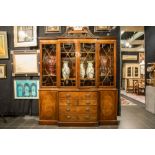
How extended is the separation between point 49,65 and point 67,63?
0.45 metres

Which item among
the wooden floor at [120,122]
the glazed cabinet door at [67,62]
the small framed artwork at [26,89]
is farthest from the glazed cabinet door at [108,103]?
the small framed artwork at [26,89]

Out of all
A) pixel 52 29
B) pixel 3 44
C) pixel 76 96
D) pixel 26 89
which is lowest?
pixel 76 96

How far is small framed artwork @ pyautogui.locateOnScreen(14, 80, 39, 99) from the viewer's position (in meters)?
5.88

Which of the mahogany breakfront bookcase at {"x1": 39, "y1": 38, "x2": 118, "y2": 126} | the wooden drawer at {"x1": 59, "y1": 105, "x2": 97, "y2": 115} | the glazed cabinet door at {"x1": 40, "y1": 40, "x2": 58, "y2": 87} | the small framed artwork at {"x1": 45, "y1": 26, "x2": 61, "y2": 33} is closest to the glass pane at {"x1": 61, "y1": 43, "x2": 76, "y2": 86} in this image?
the mahogany breakfront bookcase at {"x1": 39, "y1": 38, "x2": 118, "y2": 126}

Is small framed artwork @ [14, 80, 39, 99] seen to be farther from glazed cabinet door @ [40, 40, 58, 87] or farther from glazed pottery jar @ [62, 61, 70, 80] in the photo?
glazed pottery jar @ [62, 61, 70, 80]

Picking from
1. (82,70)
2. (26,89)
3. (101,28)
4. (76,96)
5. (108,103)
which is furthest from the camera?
(26,89)

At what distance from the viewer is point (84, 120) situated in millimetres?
4867

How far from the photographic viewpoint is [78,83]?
4.93 m

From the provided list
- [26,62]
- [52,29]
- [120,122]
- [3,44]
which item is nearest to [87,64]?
[52,29]

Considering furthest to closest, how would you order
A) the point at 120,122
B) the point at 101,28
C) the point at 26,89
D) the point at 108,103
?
the point at 26,89 → the point at 101,28 → the point at 120,122 → the point at 108,103

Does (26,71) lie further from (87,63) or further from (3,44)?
(87,63)

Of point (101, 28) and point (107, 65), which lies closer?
point (107, 65)

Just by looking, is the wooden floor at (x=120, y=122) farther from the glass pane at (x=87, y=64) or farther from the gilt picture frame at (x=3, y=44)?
the gilt picture frame at (x=3, y=44)
